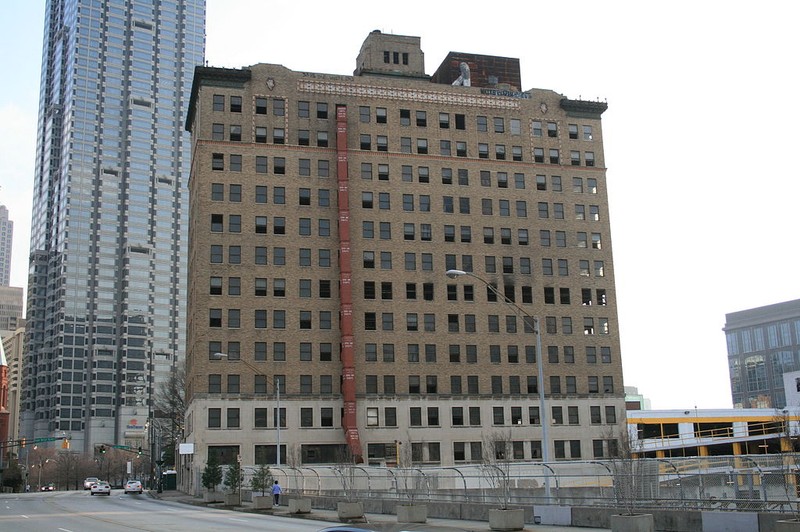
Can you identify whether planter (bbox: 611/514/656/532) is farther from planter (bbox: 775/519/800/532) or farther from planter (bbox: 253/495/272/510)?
planter (bbox: 253/495/272/510)

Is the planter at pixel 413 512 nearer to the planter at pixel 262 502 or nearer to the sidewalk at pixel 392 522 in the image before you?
the sidewalk at pixel 392 522

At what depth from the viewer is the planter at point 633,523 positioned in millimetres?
24312

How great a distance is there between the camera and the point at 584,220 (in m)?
94.1

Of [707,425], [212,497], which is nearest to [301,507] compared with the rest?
[212,497]

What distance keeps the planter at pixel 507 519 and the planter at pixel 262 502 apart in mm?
21681

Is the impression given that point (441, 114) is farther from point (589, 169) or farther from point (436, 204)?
point (589, 169)

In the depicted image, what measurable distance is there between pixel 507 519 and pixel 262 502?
2263cm

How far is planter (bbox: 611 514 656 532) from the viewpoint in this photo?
957 inches

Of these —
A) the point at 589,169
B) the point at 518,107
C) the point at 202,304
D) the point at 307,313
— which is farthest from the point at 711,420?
the point at 202,304

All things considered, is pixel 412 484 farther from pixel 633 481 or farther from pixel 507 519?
pixel 633 481

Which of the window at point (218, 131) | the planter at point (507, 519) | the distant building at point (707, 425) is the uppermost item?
the window at point (218, 131)

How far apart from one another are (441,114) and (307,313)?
2526cm

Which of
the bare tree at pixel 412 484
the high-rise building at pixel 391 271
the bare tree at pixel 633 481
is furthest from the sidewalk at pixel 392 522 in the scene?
the high-rise building at pixel 391 271

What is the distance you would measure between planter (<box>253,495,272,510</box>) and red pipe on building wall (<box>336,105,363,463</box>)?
30240 millimetres
